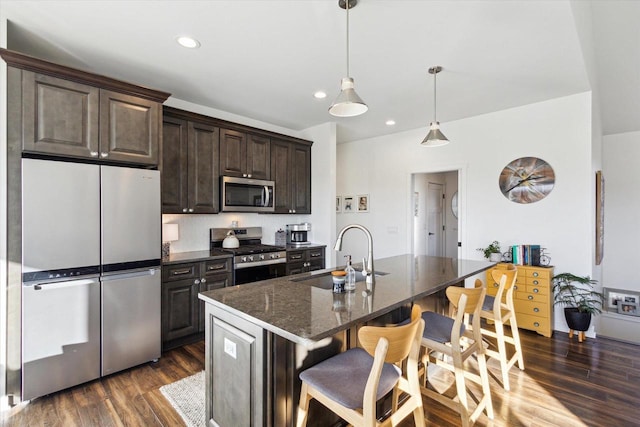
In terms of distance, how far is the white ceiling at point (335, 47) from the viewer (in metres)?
2.03

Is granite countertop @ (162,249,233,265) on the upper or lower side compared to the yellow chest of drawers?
upper

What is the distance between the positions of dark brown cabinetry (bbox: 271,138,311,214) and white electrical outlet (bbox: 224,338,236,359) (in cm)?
281

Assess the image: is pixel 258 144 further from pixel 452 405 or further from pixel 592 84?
pixel 592 84

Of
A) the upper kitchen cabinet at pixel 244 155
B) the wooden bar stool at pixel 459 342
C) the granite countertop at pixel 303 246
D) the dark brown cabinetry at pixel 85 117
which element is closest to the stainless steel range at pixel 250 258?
the granite countertop at pixel 303 246

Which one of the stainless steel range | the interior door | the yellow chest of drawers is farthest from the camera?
the interior door

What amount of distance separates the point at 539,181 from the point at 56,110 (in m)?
4.96

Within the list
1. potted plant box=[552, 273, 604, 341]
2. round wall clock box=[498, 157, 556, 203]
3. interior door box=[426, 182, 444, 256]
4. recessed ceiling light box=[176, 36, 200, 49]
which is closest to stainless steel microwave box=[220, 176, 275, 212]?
recessed ceiling light box=[176, 36, 200, 49]

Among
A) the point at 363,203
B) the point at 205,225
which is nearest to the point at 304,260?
the point at 205,225

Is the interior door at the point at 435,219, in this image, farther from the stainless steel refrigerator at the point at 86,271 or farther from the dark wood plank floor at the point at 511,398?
the stainless steel refrigerator at the point at 86,271

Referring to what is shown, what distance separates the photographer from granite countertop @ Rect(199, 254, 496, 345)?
127 centimetres

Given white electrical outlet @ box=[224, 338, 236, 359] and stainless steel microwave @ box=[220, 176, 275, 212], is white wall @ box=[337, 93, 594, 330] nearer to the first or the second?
stainless steel microwave @ box=[220, 176, 275, 212]

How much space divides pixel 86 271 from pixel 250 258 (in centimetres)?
157

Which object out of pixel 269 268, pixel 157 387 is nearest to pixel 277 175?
pixel 269 268

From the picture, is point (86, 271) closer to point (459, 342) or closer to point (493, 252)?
point (459, 342)
